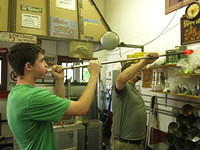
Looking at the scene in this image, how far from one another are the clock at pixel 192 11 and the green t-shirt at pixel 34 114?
69.5 inches

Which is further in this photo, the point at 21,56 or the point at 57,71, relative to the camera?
the point at 57,71

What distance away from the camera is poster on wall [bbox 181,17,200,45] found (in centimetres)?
221

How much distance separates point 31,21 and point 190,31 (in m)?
1.91

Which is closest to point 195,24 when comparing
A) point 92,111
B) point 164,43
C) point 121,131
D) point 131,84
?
point 164,43

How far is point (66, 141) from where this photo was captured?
9.27 ft

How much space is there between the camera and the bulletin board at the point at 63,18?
8.72ft

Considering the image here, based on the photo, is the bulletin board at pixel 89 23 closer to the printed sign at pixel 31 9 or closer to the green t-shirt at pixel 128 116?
the printed sign at pixel 31 9

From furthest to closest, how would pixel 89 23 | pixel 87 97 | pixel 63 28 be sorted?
pixel 89 23 < pixel 63 28 < pixel 87 97

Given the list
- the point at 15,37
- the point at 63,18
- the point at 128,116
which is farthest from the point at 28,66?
the point at 63,18

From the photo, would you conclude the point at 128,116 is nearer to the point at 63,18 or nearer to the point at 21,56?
the point at 21,56

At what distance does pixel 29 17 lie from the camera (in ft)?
8.32

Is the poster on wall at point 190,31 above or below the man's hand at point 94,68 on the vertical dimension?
above

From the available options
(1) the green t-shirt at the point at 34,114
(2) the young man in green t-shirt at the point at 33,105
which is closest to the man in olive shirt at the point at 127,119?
(2) the young man in green t-shirt at the point at 33,105

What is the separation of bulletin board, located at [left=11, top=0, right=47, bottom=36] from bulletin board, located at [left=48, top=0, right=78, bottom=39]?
0.09 m
